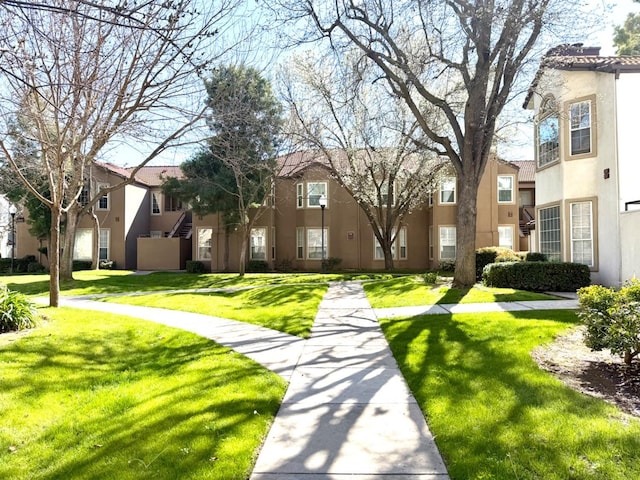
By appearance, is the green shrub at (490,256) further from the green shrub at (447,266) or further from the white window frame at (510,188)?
the white window frame at (510,188)

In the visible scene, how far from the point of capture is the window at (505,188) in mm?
25411

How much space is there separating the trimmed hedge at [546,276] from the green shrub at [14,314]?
40.1 feet

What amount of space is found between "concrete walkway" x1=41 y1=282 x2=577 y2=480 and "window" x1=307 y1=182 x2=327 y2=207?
1846 centimetres

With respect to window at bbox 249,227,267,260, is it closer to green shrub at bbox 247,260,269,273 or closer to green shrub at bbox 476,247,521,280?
green shrub at bbox 247,260,269,273

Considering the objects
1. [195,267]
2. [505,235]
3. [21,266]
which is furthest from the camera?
[21,266]

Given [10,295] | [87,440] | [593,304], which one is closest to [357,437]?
[87,440]

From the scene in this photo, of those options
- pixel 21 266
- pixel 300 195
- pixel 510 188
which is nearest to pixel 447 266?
pixel 510 188

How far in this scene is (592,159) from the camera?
1336 centimetres

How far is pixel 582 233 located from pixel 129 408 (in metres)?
13.9

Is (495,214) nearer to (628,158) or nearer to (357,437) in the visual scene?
(628,158)

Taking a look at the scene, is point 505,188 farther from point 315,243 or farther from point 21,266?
point 21,266

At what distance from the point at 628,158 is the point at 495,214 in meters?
12.4

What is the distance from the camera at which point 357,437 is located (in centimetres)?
381

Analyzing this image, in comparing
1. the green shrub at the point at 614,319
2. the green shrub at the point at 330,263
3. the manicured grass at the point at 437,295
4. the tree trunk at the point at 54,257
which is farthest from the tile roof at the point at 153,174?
the green shrub at the point at 614,319
